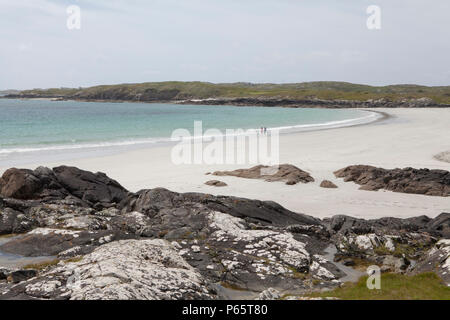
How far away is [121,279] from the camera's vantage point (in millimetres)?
9531

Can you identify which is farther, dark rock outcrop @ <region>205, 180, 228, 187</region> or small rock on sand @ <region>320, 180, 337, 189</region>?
dark rock outcrop @ <region>205, 180, 228, 187</region>

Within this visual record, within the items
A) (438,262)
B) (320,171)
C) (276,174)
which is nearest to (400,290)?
(438,262)

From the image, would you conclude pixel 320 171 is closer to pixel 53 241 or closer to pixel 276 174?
pixel 276 174

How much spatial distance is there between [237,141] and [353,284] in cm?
4671

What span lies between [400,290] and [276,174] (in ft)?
64.9

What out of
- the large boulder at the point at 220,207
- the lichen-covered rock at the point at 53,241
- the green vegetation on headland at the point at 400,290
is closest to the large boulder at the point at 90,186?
the large boulder at the point at 220,207

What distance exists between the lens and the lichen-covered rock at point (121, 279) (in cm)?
909

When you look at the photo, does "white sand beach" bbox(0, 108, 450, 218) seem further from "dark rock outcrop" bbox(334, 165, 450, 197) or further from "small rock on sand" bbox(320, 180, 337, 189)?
"dark rock outcrop" bbox(334, 165, 450, 197)

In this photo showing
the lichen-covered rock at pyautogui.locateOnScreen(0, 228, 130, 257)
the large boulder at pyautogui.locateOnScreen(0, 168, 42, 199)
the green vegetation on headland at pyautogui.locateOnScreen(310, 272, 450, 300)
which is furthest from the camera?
the large boulder at pyautogui.locateOnScreen(0, 168, 42, 199)

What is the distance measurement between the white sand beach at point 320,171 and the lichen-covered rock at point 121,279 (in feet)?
41.1

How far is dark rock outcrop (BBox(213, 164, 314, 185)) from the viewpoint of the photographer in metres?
29.0

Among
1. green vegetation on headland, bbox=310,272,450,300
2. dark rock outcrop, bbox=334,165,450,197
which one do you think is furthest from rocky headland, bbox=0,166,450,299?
dark rock outcrop, bbox=334,165,450,197

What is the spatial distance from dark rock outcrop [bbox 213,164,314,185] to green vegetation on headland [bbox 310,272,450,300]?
17039 millimetres
